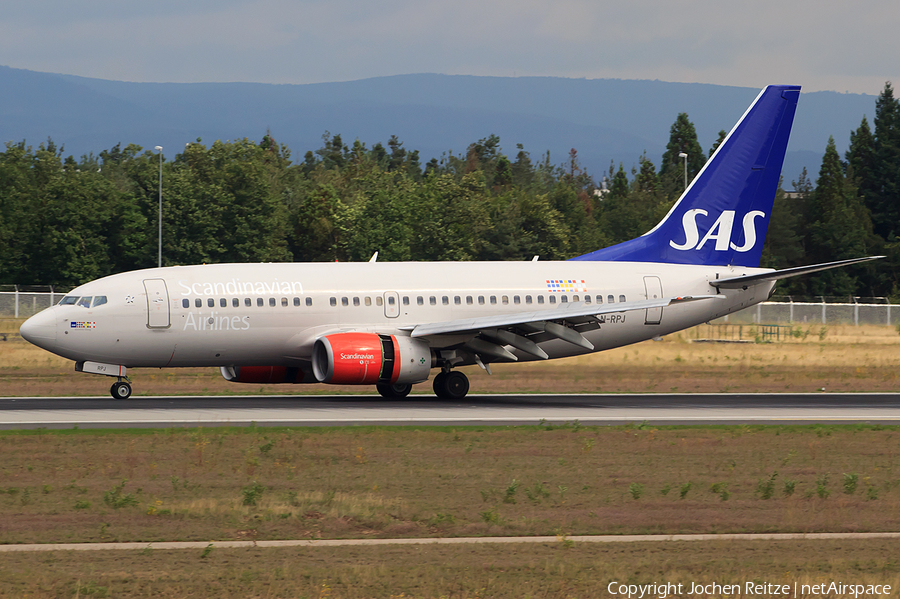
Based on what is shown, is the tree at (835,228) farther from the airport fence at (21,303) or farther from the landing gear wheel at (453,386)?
the landing gear wheel at (453,386)

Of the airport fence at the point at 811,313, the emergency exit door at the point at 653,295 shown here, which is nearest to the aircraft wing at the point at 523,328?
the emergency exit door at the point at 653,295

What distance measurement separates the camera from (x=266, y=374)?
109 feet

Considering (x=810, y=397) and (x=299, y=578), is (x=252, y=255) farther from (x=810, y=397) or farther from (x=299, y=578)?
(x=299, y=578)

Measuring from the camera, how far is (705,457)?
20594 millimetres

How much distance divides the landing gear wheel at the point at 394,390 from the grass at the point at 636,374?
2.91m

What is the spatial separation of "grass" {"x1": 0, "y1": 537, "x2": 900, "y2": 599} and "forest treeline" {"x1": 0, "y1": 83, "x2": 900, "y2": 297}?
65545mm

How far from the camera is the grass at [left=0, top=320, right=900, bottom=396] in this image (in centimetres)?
3709

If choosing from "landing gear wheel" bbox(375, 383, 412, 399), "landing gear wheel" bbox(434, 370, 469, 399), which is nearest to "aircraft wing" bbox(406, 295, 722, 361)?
"landing gear wheel" bbox(434, 370, 469, 399)

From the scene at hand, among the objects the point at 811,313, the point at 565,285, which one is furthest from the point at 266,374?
the point at 811,313

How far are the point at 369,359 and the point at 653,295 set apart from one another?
10.6 metres

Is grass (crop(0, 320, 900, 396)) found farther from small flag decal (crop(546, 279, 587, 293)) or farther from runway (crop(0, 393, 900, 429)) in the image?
small flag decal (crop(546, 279, 587, 293))

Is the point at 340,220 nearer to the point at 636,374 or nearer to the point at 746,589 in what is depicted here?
the point at 636,374

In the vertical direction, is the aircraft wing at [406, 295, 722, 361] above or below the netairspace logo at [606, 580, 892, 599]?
above

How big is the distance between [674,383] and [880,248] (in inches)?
2672
